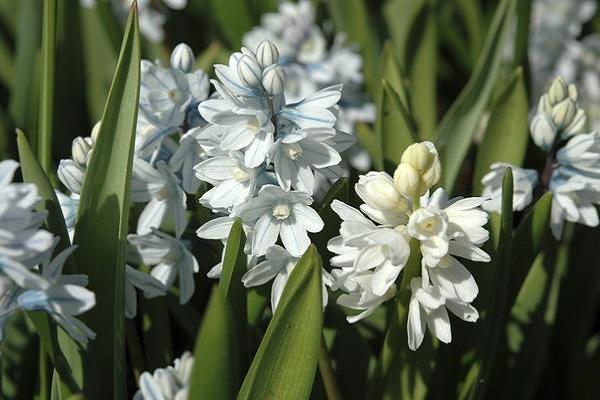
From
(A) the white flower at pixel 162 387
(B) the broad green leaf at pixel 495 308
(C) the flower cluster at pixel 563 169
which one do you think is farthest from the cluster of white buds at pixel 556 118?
(A) the white flower at pixel 162 387

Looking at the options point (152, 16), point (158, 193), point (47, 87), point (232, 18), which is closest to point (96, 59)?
point (152, 16)

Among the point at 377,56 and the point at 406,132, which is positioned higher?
the point at 377,56

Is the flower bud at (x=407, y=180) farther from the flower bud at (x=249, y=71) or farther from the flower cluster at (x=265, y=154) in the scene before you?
the flower bud at (x=249, y=71)

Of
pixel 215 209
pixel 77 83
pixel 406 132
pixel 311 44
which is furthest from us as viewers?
pixel 77 83

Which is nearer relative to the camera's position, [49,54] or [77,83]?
[49,54]

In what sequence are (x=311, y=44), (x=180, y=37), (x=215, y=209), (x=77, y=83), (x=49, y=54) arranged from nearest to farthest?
(x=215, y=209) → (x=49, y=54) → (x=311, y=44) → (x=77, y=83) → (x=180, y=37)

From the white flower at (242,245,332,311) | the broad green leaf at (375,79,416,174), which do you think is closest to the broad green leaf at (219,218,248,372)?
the white flower at (242,245,332,311)

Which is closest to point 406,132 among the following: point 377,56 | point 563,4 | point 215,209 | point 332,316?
point 332,316

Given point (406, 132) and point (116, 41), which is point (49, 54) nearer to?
point (406, 132)
